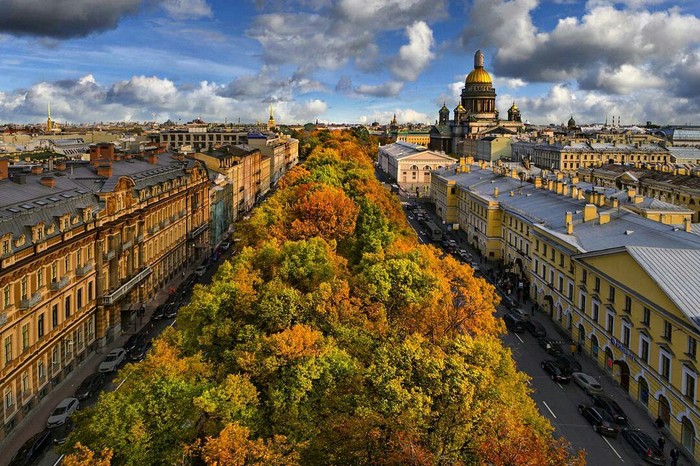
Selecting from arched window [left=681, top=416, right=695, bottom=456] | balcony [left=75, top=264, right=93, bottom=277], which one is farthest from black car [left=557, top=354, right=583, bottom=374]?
balcony [left=75, top=264, right=93, bottom=277]

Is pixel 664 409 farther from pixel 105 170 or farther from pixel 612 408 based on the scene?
pixel 105 170

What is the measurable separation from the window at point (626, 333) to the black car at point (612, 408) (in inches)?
146

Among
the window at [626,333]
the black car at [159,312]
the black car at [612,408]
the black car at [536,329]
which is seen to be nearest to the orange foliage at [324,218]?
the black car at [159,312]

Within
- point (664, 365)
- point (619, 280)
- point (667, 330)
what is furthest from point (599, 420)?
point (619, 280)

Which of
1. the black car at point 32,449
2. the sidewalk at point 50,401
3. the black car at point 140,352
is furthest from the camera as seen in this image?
the black car at point 140,352

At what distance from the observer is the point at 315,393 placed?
66.4ft

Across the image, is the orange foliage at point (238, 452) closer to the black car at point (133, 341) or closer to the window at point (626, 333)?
the window at point (626, 333)

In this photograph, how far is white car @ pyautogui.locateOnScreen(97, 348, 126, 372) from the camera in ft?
125

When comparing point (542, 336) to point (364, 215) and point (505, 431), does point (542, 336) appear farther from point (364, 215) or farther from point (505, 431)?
point (505, 431)

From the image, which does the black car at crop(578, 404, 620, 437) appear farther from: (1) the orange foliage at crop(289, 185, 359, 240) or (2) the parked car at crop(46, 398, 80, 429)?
(2) the parked car at crop(46, 398, 80, 429)

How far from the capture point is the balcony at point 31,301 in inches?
1246

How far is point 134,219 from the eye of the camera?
47438mm

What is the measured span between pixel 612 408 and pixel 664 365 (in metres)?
3.46

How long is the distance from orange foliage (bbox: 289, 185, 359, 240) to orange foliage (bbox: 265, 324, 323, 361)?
20.8m
